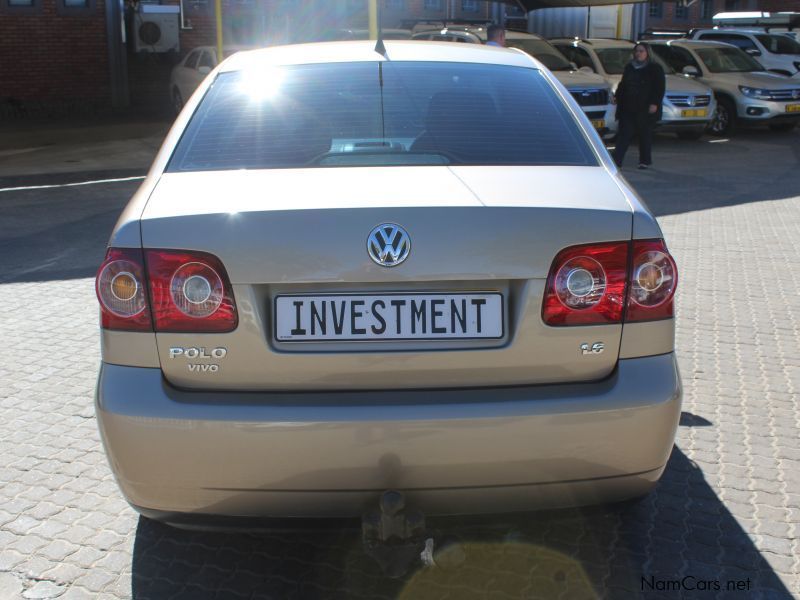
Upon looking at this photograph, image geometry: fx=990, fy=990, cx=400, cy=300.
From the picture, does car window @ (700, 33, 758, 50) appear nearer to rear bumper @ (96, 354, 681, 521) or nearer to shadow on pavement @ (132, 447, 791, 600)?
shadow on pavement @ (132, 447, 791, 600)

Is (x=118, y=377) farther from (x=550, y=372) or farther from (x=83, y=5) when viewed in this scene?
(x=83, y=5)

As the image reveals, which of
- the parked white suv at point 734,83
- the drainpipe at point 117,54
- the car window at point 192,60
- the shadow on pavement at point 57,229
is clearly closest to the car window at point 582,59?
the parked white suv at point 734,83

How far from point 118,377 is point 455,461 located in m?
0.96

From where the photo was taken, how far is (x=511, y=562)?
3254mm

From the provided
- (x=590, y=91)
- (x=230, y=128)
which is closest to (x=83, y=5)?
(x=590, y=91)

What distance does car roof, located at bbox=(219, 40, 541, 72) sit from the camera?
380cm

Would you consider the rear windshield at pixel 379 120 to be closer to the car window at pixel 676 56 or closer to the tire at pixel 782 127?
the car window at pixel 676 56

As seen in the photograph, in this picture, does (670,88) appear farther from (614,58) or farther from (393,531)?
(393,531)

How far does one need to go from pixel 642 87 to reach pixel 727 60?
6.72 m

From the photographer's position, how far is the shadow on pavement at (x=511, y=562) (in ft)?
10.1

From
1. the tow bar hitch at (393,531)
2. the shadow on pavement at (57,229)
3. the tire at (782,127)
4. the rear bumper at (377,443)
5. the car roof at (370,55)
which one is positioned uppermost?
the car roof at (370,55)

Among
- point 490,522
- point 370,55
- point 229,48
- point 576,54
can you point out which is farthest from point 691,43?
point 490,522

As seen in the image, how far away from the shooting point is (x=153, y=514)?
287 cm

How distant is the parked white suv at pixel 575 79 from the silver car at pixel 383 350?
12.4 m
